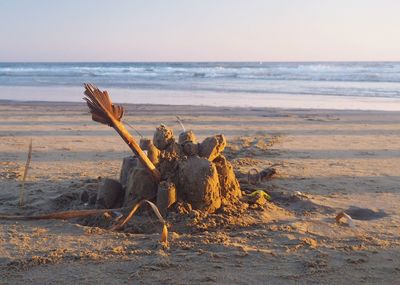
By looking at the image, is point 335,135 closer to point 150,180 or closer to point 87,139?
point 87,139

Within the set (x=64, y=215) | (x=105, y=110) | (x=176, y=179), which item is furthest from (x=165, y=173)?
(x=64, y=215)

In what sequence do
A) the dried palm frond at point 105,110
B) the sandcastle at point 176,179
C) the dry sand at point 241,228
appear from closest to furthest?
the dry sand at point 241,228 < the dried palm frond at point 105,110 < the sandcastle at point 176,179

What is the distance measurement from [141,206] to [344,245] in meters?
1.69

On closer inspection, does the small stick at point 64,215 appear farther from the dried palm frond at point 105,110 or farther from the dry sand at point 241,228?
the dried palm frond at point 105,110

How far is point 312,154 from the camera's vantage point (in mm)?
7148

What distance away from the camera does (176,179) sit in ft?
13.4

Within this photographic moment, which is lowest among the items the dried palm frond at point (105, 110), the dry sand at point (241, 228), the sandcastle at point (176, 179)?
the dry sand at point (241, 228)

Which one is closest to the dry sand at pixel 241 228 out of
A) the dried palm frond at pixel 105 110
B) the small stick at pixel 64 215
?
the small stick at pixel 64 215

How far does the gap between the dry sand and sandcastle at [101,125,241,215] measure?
24cm

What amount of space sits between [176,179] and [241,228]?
71 centimetres

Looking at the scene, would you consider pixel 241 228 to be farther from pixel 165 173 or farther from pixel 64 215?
pixel 64 215

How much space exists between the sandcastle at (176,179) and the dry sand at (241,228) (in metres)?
0.24

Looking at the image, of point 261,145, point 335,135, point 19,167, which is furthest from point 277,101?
point 19,167

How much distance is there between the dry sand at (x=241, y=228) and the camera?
298 cm
